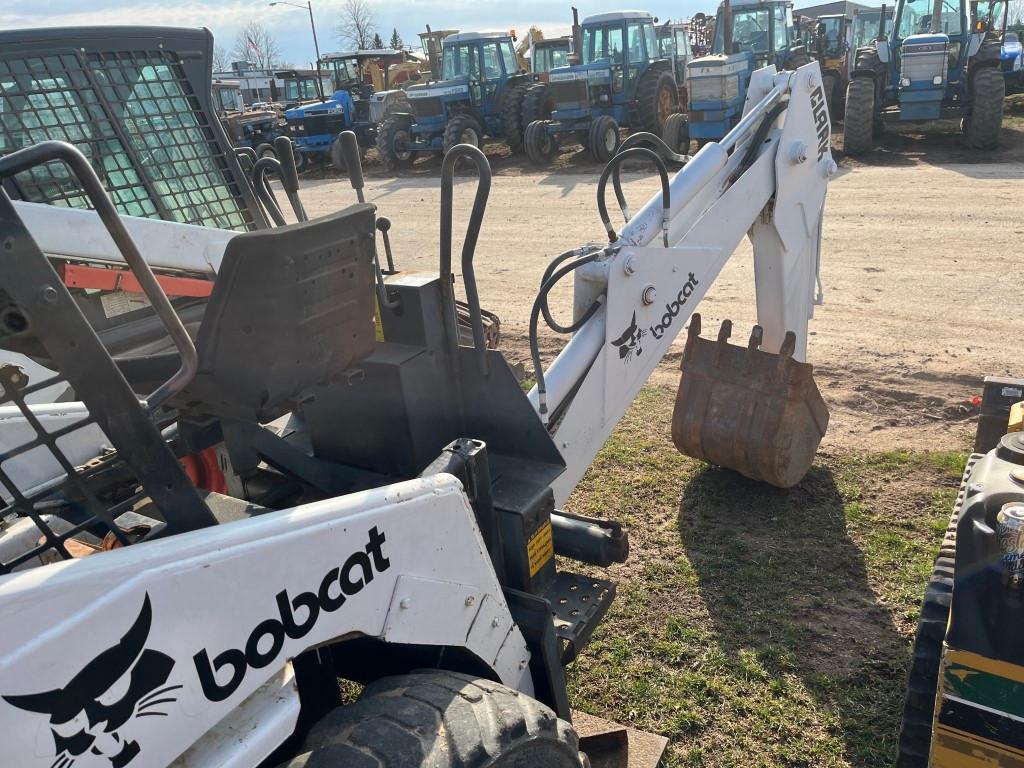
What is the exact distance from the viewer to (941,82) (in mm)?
13852

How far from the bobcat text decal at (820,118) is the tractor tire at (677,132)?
11687mm

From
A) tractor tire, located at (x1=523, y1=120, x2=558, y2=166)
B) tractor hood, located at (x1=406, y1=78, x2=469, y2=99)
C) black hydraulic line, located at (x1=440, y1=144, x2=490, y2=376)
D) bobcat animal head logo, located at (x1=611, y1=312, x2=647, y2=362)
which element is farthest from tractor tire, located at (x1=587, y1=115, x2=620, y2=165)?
black hydraulic line, located at (x1=440, y1=144, x2=490, y2=376)

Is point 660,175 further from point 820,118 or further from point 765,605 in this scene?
point 765,605

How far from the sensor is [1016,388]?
3.64 metres

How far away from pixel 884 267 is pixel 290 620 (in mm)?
7905

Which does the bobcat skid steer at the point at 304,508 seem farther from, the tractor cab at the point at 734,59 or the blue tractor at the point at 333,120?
the blue tractor at the point at 333,120

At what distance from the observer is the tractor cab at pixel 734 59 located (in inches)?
580

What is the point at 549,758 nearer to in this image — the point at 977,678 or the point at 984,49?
the point at 977,678

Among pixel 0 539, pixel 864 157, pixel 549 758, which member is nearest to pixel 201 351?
pixel 0 539

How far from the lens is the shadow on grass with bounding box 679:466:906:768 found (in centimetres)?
312

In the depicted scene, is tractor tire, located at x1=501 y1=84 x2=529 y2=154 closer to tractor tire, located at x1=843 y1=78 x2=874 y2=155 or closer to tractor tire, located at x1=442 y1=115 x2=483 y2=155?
tractor tire, located at x1=442 y1=115 x2=483 y2=155

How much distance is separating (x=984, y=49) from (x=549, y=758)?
15400mm

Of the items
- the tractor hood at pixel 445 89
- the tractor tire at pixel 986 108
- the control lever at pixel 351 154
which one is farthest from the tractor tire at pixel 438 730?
the tractor hood at pixel 445 89

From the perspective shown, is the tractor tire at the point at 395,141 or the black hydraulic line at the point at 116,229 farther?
the tractor tire at the point at 395,141
